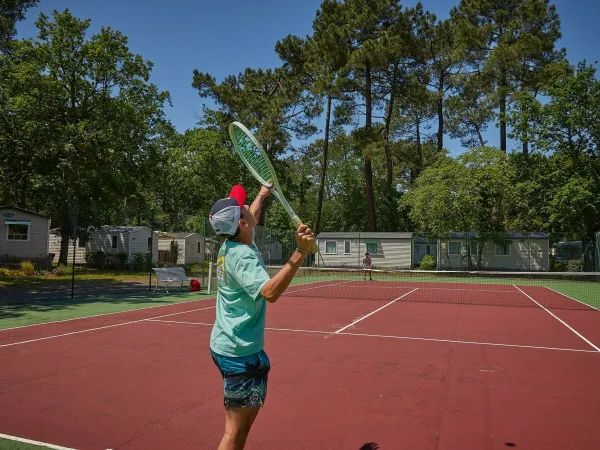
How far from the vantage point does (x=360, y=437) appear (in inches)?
172

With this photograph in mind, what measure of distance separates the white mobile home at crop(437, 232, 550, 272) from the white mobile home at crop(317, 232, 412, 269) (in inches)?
104

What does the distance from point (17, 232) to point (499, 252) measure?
30208 mm

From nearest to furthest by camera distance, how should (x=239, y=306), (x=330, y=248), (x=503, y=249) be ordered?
(x=239, y=306)
(x=503, y=249)
(x=330, y=248)

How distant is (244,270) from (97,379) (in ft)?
13.9

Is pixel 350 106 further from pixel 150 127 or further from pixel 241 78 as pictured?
pixel 150 127

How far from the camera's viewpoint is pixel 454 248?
35.7 meters

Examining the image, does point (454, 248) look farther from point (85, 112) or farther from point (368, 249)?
point (85, 112)

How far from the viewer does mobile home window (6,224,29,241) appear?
2728 centimetres

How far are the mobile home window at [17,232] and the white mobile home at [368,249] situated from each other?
1912 cm

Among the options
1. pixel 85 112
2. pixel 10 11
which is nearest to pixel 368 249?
pixel 85 112

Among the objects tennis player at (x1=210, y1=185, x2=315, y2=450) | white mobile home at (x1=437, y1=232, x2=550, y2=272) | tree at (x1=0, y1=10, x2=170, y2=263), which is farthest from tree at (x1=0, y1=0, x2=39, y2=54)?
white mobile home at (x1=437, y1=232, x2=550, y2=272)

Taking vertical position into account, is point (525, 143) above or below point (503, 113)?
below

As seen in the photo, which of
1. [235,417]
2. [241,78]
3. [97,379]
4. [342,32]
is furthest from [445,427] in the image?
[241,78]

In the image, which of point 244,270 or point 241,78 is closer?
point 244,270
